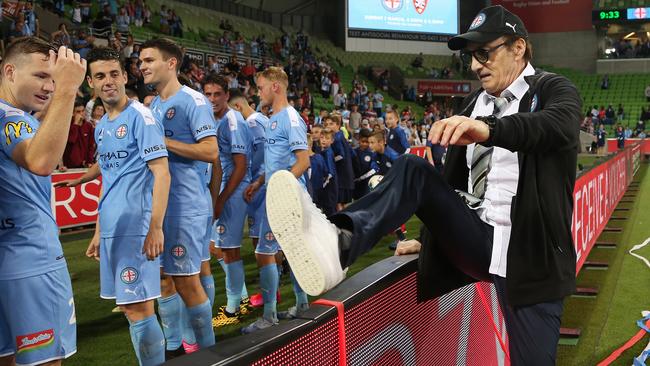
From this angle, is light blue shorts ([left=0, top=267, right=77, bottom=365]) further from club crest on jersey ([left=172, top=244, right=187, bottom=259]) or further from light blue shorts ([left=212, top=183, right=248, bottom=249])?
light blue shorts ([left=212, top=183, right=248, bottom=249])

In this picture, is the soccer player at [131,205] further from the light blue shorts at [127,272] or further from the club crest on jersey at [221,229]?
the club crest on jersey at [221,229]

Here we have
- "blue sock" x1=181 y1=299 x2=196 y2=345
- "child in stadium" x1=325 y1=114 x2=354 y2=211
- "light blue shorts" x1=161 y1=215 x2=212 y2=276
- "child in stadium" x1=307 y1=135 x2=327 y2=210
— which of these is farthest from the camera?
"child in stadium" x1=325 y1=114 x2=354 y2=211

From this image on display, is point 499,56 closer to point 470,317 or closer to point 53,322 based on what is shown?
point 470,317

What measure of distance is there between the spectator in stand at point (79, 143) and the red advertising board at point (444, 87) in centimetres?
2824

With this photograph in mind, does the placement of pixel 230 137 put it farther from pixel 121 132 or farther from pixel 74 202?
pixel 74 202

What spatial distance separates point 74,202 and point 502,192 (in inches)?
362

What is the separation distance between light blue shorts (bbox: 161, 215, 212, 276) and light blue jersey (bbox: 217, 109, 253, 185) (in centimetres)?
131

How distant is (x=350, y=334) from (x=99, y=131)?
2227 mm

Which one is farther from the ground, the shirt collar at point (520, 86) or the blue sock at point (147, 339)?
the shirt collar at point (520, 86)

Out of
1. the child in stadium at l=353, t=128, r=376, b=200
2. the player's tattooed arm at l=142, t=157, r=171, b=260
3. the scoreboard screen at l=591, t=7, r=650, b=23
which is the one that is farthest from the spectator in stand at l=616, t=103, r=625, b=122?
the player's tattooed arm at l=142, t=157, r=171, b=260

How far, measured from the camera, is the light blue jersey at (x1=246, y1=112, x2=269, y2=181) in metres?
5.73

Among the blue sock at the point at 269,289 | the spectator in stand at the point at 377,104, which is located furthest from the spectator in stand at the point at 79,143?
the spectator in stand at the point at 377,104

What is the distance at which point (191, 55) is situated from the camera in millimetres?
21312

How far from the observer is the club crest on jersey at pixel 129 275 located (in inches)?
125
